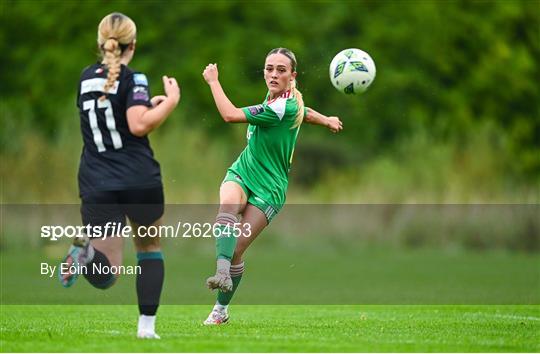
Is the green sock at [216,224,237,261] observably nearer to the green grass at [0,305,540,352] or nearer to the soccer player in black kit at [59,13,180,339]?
the green grass at [0,305,540,352]

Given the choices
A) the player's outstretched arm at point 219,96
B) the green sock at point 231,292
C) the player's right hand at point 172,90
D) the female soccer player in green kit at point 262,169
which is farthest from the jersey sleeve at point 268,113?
the player's right hand at point 172,90

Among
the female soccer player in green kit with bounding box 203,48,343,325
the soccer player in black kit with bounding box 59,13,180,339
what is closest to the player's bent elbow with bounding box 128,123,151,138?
the soccer player in black kit with bounding box 59,13,180,339

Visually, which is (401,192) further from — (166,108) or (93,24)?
(166,108)

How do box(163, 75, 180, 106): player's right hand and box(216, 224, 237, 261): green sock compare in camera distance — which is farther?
box(216, 224, 237, 261): green sock

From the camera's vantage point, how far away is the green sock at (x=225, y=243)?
9.34 m

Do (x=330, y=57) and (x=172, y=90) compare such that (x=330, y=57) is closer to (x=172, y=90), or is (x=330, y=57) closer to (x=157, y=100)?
(x=157, y=100)

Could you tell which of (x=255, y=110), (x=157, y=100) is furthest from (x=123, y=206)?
(x=255, y=110)

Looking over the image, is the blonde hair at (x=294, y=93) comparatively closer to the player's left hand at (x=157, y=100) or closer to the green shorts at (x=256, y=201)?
the green shorts at (x=256, y=201)

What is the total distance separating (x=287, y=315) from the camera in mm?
11531

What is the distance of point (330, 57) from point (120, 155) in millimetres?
29715

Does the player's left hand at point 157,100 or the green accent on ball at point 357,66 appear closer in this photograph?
the player's left hand at point 157,100

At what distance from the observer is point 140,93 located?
7.68m

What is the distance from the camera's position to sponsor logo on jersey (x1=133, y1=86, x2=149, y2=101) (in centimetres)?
767

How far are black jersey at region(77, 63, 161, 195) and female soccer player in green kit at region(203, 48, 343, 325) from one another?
5.83 feet
